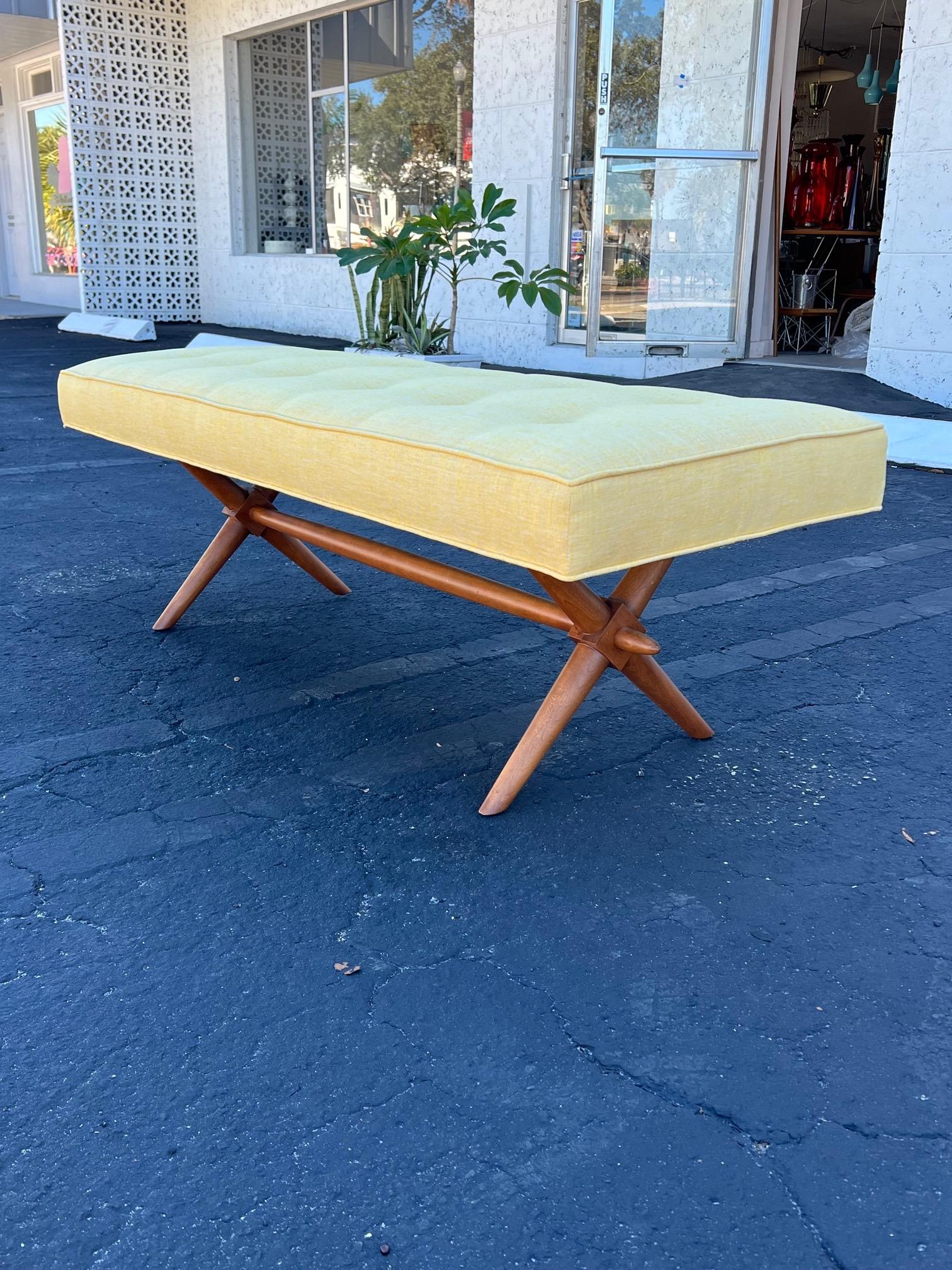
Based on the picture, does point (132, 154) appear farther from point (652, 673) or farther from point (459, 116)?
point (652, 673)

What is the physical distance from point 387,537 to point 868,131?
1100cm

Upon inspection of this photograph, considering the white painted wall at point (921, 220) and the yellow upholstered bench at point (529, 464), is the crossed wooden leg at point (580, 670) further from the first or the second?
the white painted wall at point (921, 220)

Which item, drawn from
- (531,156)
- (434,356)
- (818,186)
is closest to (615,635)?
(434,356)

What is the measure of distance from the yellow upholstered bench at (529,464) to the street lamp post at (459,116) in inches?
239

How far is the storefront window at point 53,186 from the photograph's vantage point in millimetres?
12625

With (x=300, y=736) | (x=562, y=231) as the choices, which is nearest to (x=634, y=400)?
(x=300, y=736)

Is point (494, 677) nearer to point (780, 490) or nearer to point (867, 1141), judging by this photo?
point (780, 490)

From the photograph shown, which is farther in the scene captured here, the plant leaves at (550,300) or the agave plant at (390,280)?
the agave plant at (390,280)

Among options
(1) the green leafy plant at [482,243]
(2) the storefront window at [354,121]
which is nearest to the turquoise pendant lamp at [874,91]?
(2) the storefront window at [354,121]

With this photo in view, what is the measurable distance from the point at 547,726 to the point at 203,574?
1.08 metres

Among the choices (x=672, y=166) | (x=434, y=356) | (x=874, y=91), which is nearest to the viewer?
(x=434, y=356)

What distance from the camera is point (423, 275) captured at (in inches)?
235

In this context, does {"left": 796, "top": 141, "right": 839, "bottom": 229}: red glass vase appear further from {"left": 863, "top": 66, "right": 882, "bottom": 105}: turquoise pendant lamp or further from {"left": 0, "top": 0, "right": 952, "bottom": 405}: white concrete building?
{"left": 863, "top": 66, "right": 882, "bottom": 105}: turquoise pendant lamp

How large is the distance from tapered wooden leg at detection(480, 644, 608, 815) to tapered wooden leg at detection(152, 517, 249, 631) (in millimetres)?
1001
